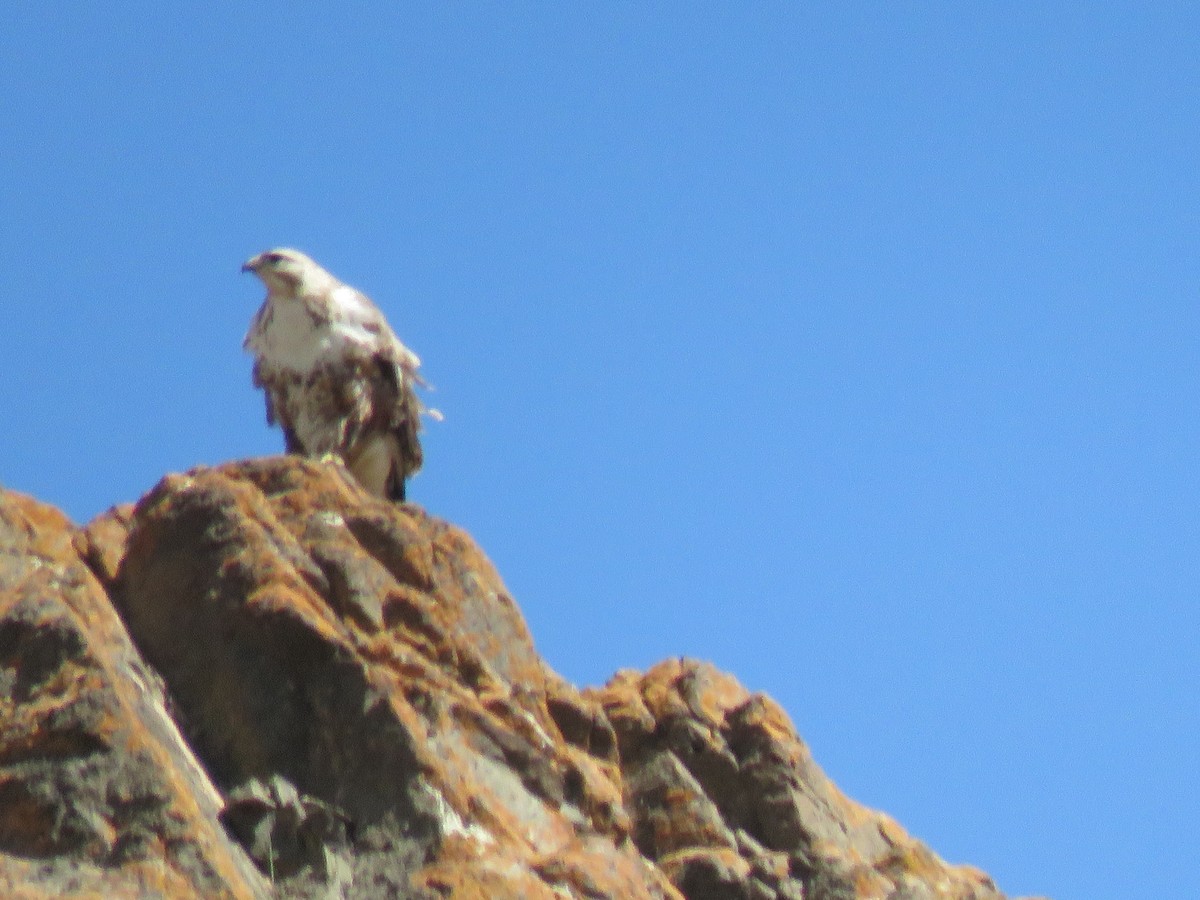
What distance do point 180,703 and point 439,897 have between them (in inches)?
70.0

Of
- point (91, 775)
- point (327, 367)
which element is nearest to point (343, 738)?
point (91, 775)

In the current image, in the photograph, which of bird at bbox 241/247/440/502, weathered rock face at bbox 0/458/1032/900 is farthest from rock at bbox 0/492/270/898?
bird at bbox 241/247/440/502

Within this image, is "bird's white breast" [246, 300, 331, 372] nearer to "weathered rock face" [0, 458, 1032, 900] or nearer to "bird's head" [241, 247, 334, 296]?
"bird's head" [241, 247, 334, 296]

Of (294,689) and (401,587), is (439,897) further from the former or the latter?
(401,587)

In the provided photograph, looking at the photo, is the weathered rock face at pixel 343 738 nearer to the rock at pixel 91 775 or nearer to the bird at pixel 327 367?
the rock at pixel 91 775

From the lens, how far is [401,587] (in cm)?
1099

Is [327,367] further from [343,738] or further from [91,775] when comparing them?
[91,775]

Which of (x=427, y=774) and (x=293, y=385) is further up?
(x=293, y=385)

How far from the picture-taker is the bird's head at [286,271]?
14.8 meters

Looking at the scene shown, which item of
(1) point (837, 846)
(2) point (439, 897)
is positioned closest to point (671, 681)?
(1) point (837, 846)

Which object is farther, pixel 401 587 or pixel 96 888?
pixel 401 587

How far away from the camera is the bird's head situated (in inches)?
583

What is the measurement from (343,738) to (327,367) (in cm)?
523

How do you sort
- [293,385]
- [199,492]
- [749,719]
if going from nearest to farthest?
[199,492], [749,719], [293,385]
